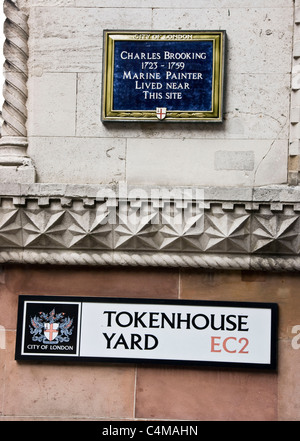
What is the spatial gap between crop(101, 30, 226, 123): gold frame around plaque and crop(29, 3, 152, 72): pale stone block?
0.11 meters

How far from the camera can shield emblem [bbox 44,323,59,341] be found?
8.62 meters

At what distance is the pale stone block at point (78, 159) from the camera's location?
8766 mm

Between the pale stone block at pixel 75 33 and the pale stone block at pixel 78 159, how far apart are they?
78cm

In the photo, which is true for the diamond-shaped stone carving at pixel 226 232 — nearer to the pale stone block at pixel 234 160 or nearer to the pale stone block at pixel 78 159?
the pale stone block at pixel 234 160

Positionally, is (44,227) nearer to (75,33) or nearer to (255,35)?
(75,33)

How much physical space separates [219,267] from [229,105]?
5.53ft

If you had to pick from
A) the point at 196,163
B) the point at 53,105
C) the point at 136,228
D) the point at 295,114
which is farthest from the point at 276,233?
the point at 53,105

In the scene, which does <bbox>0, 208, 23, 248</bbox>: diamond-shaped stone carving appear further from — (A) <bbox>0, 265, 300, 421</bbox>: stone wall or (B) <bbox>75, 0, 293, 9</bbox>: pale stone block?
(B) <bbox>75, 0, 293, 9</bbox>: pale stone block

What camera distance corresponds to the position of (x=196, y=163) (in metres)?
8.70

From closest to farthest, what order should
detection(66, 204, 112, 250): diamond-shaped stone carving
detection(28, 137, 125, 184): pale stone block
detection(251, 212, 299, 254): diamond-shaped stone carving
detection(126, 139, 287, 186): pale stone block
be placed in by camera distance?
1. detection(251, 212, 299, 254): diamond-shaped stone carving
2. detection(66, 204, 112, 250): diamond-shaped stone carving
3. detection(126, 139, 287, 186): pale stone block
4. detection(28, 137, 125, 184): pale stone block

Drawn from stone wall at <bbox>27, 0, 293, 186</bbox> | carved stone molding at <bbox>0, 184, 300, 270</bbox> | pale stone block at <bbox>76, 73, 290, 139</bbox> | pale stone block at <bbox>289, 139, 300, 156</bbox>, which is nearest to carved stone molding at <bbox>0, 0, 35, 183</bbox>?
stone wall at <bbox>27, 0, 293, 186</bbox>

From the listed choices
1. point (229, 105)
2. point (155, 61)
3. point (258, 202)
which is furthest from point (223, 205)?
point (155, 61)
